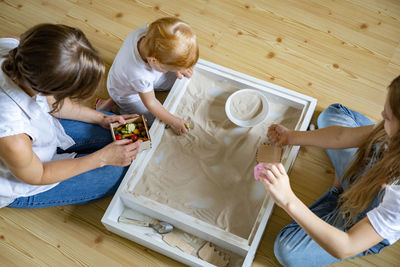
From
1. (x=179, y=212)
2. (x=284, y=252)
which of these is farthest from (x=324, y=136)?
(x=179, y=212)

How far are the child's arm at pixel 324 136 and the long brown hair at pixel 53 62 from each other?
2.05 feet

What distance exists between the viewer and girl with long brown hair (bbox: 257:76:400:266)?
2.55ft

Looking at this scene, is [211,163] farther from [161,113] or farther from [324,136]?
[324,136]

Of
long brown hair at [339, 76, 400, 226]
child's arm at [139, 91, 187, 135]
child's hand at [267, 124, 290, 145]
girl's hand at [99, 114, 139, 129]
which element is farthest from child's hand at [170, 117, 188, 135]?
long brown hair at [339, 76, 400, 226]

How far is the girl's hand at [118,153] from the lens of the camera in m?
1.00

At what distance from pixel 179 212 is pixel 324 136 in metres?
0.51

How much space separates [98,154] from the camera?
0.99 metres

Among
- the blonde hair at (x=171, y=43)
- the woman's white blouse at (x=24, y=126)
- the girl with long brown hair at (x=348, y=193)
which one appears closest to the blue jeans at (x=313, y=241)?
the girl with long brown hair at (x=348, y=193)

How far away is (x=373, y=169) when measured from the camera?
2.74 feet

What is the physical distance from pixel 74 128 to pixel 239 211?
23.7 inches

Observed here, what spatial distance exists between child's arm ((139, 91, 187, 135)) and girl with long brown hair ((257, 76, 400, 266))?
0.31 m

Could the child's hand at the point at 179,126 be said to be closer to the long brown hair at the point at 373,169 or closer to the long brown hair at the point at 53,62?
the long brown hair at the point at 53,62

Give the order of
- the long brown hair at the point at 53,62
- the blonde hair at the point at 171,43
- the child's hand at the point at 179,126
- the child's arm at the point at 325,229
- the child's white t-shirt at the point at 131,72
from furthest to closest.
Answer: the child's hand at the point at 179,126 → the child's white t-shirt at the point at 131,72 → the blonde hair at the point at 171,43 → the child's arm at the point at 325,229 → the long brown hair at the point at 53,62

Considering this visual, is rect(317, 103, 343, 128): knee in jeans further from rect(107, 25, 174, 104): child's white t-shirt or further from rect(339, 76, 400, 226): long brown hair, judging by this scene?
rect(107, 25, 174, 104): child's white t-shirt
